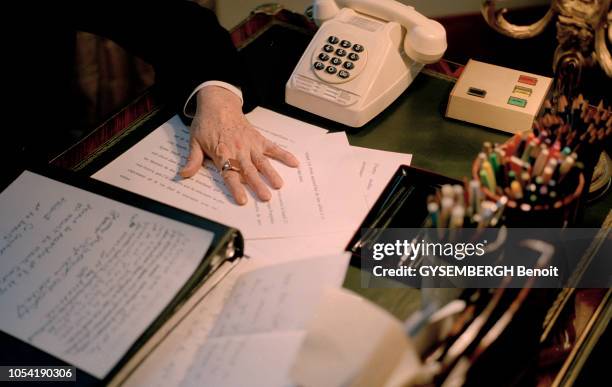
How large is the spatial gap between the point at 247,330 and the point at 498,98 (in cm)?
62

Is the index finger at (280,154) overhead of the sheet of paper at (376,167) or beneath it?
overhead

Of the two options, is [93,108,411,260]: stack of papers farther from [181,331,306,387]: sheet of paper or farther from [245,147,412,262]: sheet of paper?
[181,331,306,387]: sheet of paper

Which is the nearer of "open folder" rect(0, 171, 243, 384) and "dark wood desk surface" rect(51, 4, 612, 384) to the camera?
"open folder" rect(0, 171, 243, 384)

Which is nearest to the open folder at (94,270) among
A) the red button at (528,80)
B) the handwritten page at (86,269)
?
the handwritten page at (86,269)

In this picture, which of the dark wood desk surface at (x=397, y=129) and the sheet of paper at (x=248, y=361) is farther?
the dark wood desk surface at (x=397, y=129)

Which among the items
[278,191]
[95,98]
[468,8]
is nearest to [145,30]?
[278,191]

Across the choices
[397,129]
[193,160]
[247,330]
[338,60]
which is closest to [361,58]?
[338,60]

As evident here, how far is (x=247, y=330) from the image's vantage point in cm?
72

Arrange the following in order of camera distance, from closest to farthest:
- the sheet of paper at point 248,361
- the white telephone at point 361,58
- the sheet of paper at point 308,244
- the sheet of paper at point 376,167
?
the sheet of paper at point 248,361 → the sheet of paper at point 308,244 → the sheet of paper at point 376,167 → the white telephone at point 361,58

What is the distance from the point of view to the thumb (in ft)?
3.24

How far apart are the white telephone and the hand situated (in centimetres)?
13

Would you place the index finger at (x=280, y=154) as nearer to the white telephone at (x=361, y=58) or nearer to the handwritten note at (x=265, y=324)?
the white telephone at (x=361, y=58)

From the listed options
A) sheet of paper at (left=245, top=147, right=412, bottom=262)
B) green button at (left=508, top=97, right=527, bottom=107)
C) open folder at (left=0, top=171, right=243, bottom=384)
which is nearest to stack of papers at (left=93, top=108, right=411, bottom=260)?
sheet of paper at (left=245, top=147, right=412, bottom=262)

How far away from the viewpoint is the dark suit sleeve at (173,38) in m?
1.13
